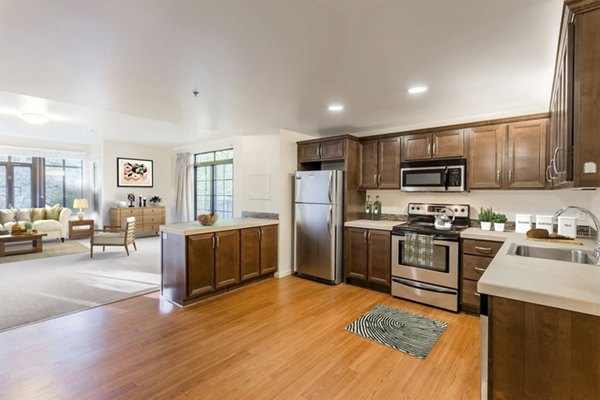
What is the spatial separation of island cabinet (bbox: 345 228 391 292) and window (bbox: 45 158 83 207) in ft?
26.3

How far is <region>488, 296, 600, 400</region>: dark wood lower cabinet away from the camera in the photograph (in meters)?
1.15

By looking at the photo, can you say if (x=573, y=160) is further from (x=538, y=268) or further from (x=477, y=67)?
(x=477, y=67)

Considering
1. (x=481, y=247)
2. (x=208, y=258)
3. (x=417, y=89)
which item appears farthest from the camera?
(x=208, y=258)

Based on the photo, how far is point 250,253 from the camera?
4.12 m

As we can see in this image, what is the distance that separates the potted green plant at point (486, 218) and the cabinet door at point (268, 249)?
9.21 ft

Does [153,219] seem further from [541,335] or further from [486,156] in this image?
[541,335]

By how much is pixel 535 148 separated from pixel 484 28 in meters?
2.02

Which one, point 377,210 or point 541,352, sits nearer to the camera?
point 541,352

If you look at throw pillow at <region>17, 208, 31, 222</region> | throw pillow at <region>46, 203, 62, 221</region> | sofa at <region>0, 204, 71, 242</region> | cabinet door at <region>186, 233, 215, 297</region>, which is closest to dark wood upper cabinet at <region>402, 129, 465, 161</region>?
cabinet door at <region>186, 233, 215, 297</region>

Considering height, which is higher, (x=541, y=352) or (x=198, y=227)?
(x=198, y=227)

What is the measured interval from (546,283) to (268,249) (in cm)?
350

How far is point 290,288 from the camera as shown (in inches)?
159

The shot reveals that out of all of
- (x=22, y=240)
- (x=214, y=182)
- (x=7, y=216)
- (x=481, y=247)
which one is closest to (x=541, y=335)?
(x=481, y=247)

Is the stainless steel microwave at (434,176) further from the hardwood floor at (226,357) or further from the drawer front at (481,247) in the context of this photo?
the hardwood floor at (226,357)
